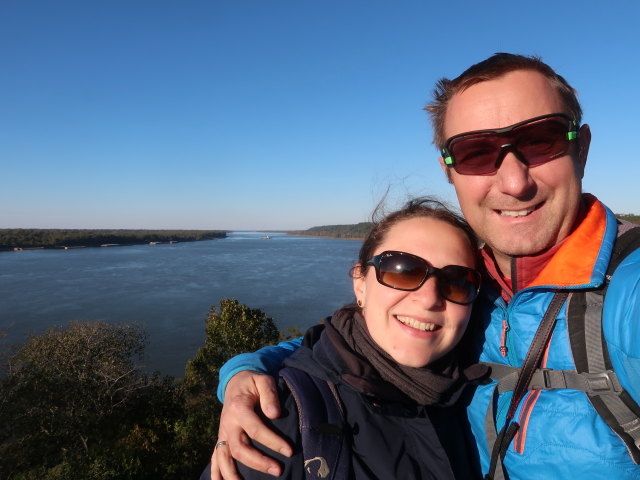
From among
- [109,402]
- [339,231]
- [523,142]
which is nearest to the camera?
[523,142]

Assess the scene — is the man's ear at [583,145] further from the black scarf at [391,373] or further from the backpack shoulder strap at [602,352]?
the black scarf at [391,373]

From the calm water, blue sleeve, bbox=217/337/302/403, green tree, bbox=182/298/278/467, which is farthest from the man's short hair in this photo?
the calm water

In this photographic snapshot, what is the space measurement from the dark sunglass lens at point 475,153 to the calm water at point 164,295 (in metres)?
15.3

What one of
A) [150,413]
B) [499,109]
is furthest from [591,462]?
[150,413]

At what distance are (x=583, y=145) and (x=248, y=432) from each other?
4.16ft

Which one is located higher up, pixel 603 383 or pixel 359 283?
→ pixel 359 283

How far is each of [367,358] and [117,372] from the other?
589 inches

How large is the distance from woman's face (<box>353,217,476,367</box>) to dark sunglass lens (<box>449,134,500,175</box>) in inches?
7.8

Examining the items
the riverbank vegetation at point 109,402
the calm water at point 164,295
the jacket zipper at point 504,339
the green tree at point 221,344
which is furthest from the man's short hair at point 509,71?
the calm water at point 164,295

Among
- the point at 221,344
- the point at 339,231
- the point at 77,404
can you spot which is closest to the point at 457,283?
the point at 221,344

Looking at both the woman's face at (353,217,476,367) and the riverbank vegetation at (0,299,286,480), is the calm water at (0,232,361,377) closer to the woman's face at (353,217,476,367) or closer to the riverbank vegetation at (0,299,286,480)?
the riverbank vegetation at (0,299,286,480)

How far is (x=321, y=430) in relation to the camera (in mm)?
954

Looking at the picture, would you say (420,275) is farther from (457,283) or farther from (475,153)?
(475,153)

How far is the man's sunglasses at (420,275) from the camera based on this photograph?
1.18 meters
